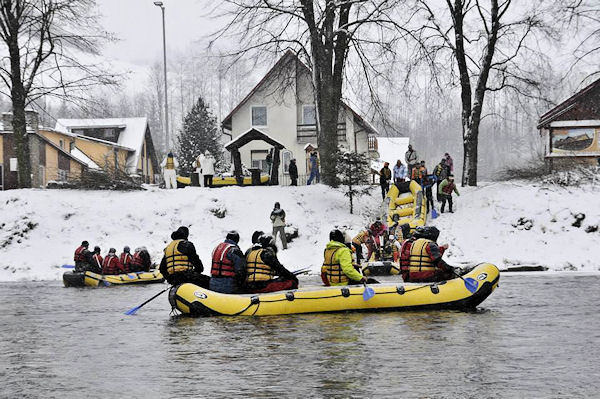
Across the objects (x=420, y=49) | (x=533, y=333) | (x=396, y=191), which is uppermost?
(x=420, y=49)

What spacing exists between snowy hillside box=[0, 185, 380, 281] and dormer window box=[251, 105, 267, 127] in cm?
1856

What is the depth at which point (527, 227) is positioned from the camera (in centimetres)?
2664

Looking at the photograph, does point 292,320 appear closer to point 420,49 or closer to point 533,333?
point 533,333

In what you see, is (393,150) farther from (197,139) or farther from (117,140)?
(117,140)

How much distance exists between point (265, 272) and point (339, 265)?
4.67ft

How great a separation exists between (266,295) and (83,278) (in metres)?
10.2

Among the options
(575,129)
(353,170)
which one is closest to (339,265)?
(353,170)

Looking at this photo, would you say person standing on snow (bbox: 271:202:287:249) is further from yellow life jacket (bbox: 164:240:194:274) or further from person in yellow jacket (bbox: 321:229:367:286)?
yellow life jacket (bbox: 164:240:194:274)

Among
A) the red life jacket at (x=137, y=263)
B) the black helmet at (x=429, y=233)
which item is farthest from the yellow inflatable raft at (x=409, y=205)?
the black helmet at (x=429, y=233)

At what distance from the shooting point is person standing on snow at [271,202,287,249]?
2706cm

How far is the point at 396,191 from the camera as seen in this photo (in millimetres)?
29172

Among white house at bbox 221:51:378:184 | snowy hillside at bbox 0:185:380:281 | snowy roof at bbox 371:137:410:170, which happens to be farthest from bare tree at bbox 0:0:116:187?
snowy roof at bbox 371:137:410:170

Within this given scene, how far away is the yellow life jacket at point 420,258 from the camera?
569 inches

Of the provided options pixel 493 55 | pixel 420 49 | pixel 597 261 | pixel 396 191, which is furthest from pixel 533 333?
pixel 493 55
